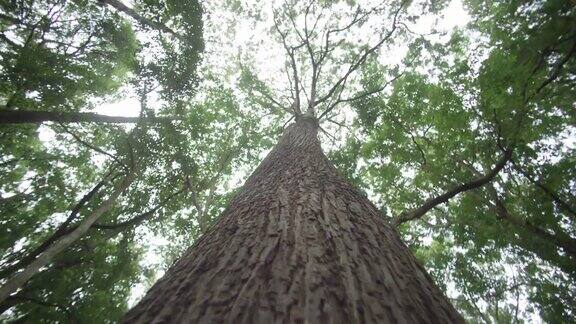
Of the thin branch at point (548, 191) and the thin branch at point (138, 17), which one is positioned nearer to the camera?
the thin branch at point (548, 191)

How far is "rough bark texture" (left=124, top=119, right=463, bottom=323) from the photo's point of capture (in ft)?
4.10

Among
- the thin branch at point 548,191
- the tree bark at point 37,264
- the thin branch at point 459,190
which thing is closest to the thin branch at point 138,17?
the tree bark at point 37,264

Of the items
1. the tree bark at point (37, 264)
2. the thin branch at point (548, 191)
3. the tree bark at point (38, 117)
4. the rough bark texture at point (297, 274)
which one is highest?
the tree bark at point (38, 117)

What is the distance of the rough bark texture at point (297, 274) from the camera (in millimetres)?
1249

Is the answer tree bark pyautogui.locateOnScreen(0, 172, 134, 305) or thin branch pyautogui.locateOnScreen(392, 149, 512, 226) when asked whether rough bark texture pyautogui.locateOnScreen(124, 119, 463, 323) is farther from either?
tree bark pyautogui.locateOnScreen(0, 172, 134, 305)

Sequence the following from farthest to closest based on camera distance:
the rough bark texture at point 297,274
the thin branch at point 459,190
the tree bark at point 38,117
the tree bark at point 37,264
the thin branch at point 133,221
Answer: the thin branch at point 133,221, the tree bark at point 38,117, the tree bark at point 37,264, the thin branch at point 459,190, the rough bark texture at point 297,274

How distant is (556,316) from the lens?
8.77m

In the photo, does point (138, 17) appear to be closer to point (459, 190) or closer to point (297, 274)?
point (459, 190)

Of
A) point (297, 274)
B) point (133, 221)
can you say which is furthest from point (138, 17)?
Result: point (297, 274)

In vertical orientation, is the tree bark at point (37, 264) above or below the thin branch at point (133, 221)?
below

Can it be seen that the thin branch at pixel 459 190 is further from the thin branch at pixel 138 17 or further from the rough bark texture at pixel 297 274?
the thin branch at pixel 138 17

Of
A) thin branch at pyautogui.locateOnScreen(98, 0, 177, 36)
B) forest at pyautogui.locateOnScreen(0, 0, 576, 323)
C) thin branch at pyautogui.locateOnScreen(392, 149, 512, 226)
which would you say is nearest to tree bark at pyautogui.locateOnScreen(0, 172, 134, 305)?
forest at pyautogui.locateOnScreen(0, 0, 576, 323)

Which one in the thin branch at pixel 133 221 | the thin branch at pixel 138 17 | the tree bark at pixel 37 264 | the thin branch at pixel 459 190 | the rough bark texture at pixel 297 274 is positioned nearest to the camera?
the rough bark texture at pixel 297 274

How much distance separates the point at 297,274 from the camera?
57.4 inches
